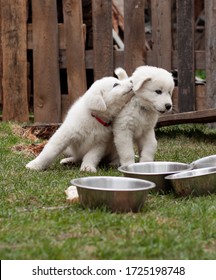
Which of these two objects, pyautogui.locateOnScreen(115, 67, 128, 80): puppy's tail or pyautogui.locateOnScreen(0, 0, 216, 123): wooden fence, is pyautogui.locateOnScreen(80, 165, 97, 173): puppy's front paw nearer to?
pyautogui.locateOnScreen(115, 67, 128, 80): puppy's tail

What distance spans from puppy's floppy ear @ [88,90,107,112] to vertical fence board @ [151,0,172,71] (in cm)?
288

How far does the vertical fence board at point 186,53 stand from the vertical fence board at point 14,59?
8.09 ft

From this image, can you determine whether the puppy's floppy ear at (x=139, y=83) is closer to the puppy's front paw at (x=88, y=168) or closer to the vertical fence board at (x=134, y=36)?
the puppy's front paw at (x=88, y=168)

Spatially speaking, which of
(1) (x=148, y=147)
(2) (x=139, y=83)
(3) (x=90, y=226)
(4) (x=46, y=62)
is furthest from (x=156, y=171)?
(4) (x=46, y=62)

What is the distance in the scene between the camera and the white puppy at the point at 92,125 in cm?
650

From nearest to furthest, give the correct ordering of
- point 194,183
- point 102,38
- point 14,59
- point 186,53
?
1. point 194,183
2. point 186,53
3. point 102,38
4. point 14,59

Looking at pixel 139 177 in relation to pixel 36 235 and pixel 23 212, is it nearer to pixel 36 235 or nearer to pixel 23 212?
pixel 23 212

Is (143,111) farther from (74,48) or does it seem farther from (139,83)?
(74,48)

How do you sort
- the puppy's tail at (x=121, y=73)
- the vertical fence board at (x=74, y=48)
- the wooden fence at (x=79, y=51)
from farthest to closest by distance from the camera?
the vertical fence board at (x=74, y=48) → the wooden fence at (x=79, y=51) → the puppy's tail at (x=121, y=73)

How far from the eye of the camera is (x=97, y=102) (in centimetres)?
643

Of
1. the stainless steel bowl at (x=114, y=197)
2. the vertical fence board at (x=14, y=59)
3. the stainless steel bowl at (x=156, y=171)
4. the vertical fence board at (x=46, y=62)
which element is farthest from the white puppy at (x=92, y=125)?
the vertical fence board at (x=14, y=59)

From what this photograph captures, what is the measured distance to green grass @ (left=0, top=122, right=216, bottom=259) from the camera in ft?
12.5

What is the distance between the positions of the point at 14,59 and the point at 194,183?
5543 mm

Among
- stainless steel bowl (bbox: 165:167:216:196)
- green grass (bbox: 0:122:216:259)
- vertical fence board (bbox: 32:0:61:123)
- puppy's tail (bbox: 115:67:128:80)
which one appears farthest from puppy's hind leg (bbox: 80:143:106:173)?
vertical fence board (bbox: 32:0:61:123)
